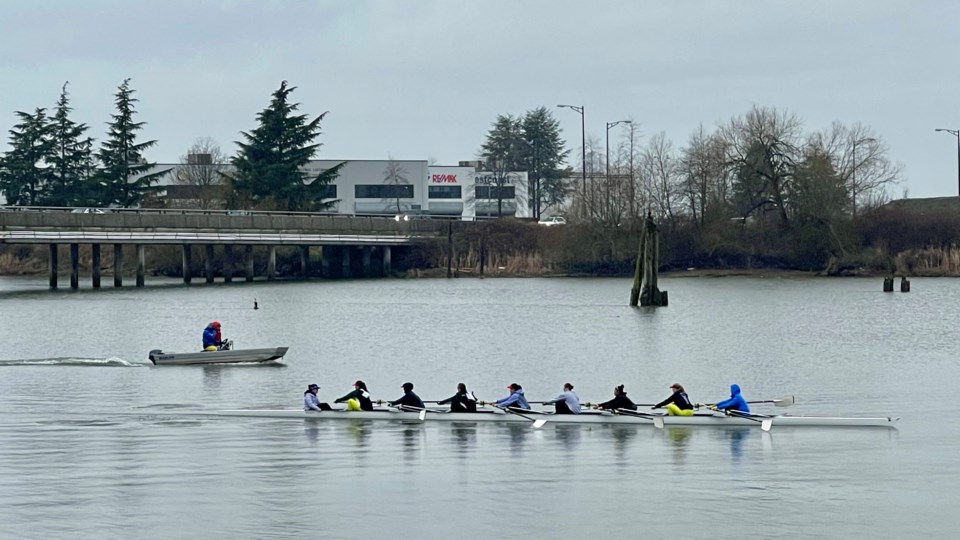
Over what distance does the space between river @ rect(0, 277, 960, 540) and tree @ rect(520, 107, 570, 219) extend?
318ft

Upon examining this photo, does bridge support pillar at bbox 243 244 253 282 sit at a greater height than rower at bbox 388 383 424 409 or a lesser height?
greater

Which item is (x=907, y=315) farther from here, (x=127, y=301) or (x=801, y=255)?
(x=127, y=301)

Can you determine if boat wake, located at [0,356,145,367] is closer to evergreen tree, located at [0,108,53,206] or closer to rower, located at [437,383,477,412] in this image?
rower, located at [437,383,477,412]

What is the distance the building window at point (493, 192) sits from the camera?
166 meters

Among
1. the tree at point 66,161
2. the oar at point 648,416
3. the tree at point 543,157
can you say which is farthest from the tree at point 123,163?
the oar at point 648,416

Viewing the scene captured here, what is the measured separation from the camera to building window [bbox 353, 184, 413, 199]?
158000mm

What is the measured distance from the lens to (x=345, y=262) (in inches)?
4756

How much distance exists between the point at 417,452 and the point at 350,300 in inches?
2165

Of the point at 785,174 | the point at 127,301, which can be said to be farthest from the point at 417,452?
the point at 785,174

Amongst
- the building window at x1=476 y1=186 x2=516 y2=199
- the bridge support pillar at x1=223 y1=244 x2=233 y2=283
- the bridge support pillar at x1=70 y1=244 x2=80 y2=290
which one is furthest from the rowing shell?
the building window at x1=476 y1=186 x2=516 y2=199

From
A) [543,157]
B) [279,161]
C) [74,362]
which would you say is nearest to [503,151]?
[543,157]

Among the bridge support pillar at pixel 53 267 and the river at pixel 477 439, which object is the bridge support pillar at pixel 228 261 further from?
the river at pixel 477 439

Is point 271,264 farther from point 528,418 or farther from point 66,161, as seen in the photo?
point 528,418

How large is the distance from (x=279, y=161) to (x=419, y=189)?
113ft
